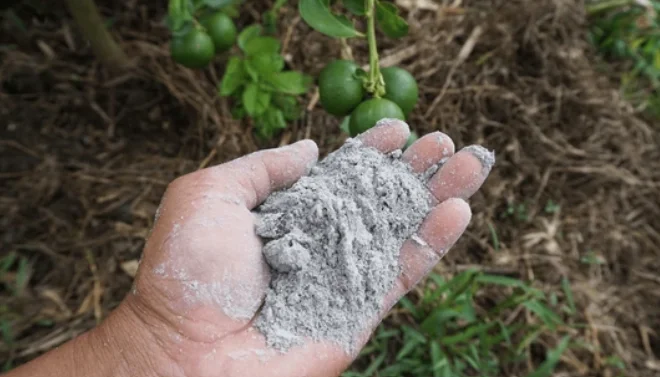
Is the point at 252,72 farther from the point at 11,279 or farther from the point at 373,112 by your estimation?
the point at 11,279

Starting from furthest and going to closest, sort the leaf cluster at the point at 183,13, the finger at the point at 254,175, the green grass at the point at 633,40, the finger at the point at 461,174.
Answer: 1. the green grass at the point at 633,40
2. the leaf cluster at the point at 183,13
3. the finger at the point at 461,174
4. the finger at the point at 254,175

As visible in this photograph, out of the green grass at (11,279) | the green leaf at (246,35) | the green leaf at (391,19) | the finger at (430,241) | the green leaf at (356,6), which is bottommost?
the green grass at (11,279)

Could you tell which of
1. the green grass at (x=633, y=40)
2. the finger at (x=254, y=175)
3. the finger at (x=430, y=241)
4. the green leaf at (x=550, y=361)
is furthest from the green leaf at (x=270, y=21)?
the green grass at (x=633, y=40)

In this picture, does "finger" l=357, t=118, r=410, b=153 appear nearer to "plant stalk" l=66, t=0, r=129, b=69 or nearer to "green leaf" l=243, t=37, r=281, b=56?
"green leaf" l=243, t=37, r=281, b=56

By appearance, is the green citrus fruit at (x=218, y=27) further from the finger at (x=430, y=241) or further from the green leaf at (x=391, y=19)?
the finger at (x=430, y=241)

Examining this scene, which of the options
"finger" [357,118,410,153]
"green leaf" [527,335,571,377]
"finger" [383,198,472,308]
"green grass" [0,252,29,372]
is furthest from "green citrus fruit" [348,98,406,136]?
"green grass" [0,252,29,372]

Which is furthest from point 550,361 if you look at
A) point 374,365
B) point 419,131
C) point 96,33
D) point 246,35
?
point 96,33

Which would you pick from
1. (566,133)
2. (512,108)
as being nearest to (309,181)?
(512,108)
